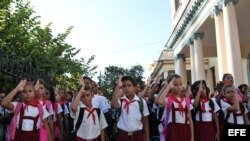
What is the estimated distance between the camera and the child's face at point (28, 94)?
516cm

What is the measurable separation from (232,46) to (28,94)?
9586 mm

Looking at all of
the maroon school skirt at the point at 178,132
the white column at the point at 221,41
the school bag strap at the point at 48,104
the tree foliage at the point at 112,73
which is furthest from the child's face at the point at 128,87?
the tree foliage at the point at 112,73

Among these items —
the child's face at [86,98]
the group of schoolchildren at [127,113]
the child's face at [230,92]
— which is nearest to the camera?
the group of schoolchildren at [127,113]

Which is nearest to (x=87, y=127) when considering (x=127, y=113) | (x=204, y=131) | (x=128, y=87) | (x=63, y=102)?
(x=127, y=113)

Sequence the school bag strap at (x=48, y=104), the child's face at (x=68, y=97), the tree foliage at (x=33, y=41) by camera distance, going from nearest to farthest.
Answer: the school bag strap at (x=48, y=104) → the child's face at (x=68, y=97) → the tree foliage at (x=33, y=41)

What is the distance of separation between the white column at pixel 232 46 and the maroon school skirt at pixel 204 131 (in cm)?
726

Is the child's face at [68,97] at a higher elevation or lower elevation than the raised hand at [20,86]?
higher

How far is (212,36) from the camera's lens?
2119cm

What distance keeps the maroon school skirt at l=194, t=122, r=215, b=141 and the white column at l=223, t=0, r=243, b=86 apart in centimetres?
726

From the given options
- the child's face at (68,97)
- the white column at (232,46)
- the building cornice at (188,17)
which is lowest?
the child's face at (68,97)

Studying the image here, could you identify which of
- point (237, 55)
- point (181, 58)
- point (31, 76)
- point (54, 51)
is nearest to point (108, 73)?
point (181, 58)

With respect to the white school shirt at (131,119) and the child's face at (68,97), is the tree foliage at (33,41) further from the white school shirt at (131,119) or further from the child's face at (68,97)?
the white school shirt at (131,119)

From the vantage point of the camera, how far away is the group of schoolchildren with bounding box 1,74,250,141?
5.10 metres

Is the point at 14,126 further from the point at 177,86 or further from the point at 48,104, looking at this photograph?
the point at 177,86
